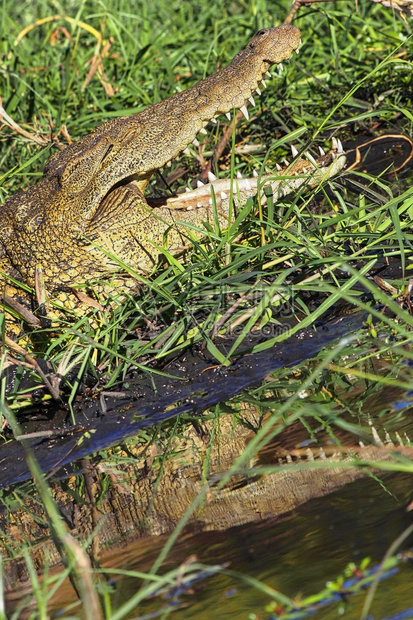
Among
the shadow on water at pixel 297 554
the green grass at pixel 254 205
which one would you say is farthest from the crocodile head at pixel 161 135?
the shadow on water at pixel 297 554

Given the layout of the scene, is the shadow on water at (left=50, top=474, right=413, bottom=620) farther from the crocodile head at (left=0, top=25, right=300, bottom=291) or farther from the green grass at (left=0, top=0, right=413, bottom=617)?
the crocodile head at (left=0, top=25, right=300, bottom=291)

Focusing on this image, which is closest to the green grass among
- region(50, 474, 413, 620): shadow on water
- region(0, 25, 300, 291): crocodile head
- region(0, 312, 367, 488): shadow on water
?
region(0, 312, 367, 488): shadow on water

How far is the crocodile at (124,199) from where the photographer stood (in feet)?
15.7

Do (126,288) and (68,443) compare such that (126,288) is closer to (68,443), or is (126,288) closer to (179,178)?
(68,443)

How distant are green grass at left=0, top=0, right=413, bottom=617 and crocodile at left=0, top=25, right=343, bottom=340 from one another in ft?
0.81

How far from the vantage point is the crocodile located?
479cm

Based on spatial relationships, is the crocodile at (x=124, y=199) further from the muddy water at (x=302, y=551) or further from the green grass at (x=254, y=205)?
the muddy water at (x=302, y=551)

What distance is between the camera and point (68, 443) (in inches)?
153

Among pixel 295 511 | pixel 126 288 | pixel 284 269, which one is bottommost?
pixel 295 511

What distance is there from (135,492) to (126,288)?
1.67 meters

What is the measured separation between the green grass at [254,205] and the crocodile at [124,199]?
0.25 meters

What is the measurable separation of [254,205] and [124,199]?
0.78 metres

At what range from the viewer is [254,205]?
462 cm

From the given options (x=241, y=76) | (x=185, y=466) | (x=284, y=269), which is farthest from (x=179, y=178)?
(x=185, y=466)
